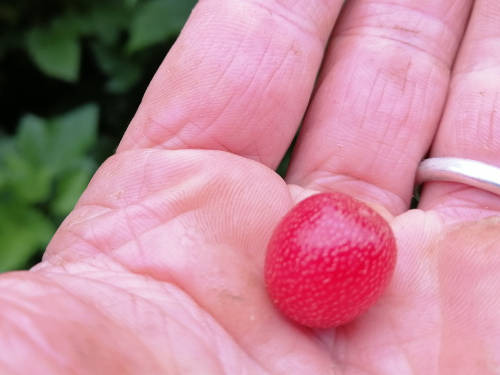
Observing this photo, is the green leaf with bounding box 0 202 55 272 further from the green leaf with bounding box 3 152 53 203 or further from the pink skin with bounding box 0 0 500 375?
the pink skin with bounding box 0 0 500 375

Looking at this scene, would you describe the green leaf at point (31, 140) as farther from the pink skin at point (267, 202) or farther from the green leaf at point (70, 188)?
the pink skin at point (267, 202)

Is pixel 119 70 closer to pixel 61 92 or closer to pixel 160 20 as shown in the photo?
pixel 160 20

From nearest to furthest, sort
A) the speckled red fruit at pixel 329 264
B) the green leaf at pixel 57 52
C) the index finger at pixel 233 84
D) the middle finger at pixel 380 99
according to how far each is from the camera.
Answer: the speckled red fruit at pixel 329 264 < the index finger at pixel 233 84 < the middle finger at pixel 380 99 < the green leaf at pixel 57 52

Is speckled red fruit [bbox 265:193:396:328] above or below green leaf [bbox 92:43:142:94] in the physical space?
below

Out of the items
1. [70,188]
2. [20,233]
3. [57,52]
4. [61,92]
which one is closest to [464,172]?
[70,188]

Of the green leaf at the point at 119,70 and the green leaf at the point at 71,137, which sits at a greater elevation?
the green leaf at the point at 119,70

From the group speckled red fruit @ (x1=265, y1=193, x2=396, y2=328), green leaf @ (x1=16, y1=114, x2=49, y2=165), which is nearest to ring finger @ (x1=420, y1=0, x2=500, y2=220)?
speckled red fruit @ (x1=265, y1=193, x2=396, y2=328)

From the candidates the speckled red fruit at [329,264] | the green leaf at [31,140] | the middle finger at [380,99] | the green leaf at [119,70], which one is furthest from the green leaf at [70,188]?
the speckled red fruit at [329,264]
